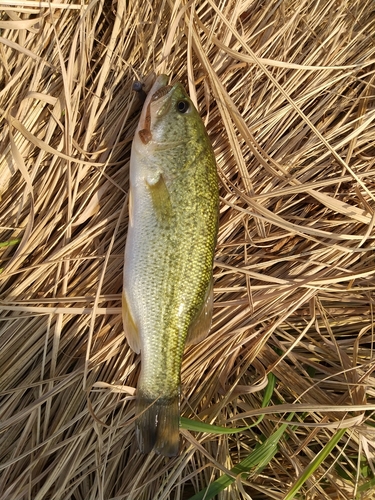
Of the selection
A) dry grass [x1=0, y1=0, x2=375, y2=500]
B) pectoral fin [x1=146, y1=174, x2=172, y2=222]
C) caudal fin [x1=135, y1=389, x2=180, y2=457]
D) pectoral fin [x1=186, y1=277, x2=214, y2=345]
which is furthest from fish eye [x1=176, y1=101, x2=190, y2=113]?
caudal fin [x1=135, y1=389, x2=180, y2=457]

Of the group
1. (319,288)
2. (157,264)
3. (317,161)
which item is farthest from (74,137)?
(319,288)

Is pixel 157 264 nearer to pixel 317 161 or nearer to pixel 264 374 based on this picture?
pixel 264 374

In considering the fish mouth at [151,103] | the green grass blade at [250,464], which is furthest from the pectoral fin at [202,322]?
the fish mouth at [151,103]

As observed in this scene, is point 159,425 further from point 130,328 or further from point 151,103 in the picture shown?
point 151,103

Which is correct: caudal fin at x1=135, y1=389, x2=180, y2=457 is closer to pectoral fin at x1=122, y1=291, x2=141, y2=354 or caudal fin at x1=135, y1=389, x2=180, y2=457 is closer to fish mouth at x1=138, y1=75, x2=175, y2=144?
pectoral fin at x1=122, y1=291, x2=141, y2=354

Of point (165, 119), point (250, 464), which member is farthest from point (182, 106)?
point (250, 464)
